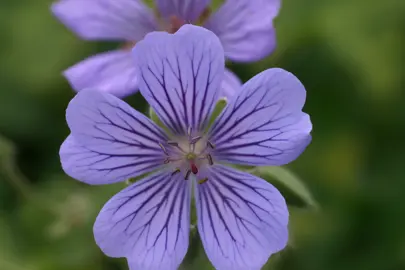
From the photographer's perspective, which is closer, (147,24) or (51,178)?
(147,24)

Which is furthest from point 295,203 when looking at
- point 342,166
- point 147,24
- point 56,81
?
point 56,81

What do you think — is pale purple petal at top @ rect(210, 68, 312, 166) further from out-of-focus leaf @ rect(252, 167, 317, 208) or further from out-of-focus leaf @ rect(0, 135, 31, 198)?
out-of-focus leaf @ rect(0, 135, 31, 198)

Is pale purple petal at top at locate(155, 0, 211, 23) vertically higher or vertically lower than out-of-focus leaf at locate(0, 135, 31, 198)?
higher

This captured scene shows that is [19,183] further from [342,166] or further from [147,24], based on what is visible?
[342,166]

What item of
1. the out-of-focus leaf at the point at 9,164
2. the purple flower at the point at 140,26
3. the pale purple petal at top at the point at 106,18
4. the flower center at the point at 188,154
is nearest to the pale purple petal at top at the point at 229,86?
the purple flower at the point at 140,26

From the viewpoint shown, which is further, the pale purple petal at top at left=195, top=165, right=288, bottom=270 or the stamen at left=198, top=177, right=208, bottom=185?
the stamen at left=198, top=177, right=208, bottom=185

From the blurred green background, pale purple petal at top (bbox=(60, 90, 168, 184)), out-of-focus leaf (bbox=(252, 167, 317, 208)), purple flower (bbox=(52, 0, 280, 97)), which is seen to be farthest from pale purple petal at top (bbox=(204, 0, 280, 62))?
the blurred green background
